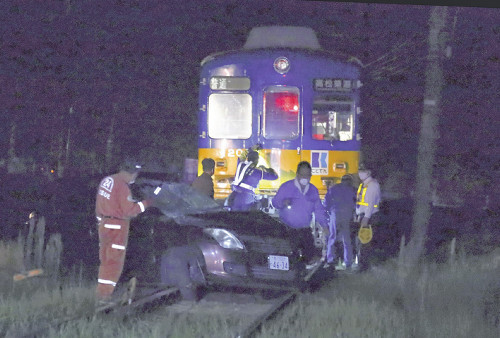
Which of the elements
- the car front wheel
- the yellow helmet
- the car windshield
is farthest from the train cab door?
the car front wheel

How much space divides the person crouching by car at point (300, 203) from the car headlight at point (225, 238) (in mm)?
1520

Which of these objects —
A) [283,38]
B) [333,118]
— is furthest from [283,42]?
[333,118]

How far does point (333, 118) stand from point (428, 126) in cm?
226

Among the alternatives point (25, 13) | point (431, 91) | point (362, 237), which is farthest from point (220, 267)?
point (25, 13)

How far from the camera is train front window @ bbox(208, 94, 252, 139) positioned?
43.6ft

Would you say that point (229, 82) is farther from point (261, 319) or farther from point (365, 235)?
point (261, 319)

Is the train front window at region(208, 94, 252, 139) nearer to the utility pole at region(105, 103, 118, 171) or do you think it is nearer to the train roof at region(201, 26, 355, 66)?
the train roof at region(201, 26, 355, 66)

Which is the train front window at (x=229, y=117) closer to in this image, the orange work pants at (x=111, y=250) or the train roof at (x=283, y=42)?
the train roof at (x=283, y=42)

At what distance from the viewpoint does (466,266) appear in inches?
461

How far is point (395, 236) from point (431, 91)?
9187mm

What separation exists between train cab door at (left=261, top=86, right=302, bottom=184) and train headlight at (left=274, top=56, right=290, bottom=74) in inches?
11.6

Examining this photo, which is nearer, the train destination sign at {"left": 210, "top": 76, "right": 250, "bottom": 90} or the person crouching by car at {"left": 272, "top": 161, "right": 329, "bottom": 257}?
the person crouching by car at {"left": 272, "top": 161, "right": 329, "bottom": 257}

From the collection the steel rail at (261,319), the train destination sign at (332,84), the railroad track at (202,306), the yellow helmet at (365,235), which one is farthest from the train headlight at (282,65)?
the steel rail at (261,319)

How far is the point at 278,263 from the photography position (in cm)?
872
